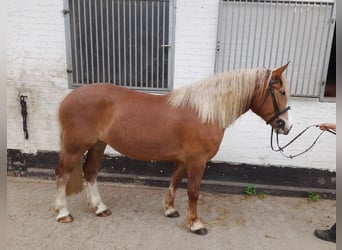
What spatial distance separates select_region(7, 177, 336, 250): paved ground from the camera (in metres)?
2.96

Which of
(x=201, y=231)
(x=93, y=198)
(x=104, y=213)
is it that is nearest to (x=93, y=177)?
(x=93, y=198)

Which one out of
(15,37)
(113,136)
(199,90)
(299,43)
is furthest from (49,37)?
(299,43)

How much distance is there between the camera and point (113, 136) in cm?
304

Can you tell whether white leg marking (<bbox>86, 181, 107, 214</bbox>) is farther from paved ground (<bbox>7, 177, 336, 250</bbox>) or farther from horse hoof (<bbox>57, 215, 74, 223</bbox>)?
horse hoof (<bbox>57, 215, 74, 223</bbox>)

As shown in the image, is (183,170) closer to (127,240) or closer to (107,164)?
(127,240)

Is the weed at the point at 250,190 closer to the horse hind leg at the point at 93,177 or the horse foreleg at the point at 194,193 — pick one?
the horse foreleg at the point at 194,193

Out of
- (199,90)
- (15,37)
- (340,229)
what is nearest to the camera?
(340,229)

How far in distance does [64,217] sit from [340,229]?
2.68 meters

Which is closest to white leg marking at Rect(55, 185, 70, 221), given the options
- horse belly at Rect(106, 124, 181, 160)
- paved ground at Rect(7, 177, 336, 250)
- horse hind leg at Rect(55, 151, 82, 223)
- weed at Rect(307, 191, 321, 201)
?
horse hind leg at Rect(55, 151, 82, 223)

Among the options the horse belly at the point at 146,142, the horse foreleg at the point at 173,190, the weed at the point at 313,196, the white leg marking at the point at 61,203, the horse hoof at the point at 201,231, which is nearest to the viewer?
the horse belly at the point at 146,142

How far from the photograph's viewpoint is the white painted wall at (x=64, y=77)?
12.0ft

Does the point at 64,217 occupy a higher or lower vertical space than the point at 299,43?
lower

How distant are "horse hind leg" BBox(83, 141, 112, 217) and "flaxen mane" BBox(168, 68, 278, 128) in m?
1.10

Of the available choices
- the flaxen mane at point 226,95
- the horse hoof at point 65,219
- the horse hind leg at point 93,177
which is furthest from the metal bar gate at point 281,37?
the horse hoof at point 65,219
